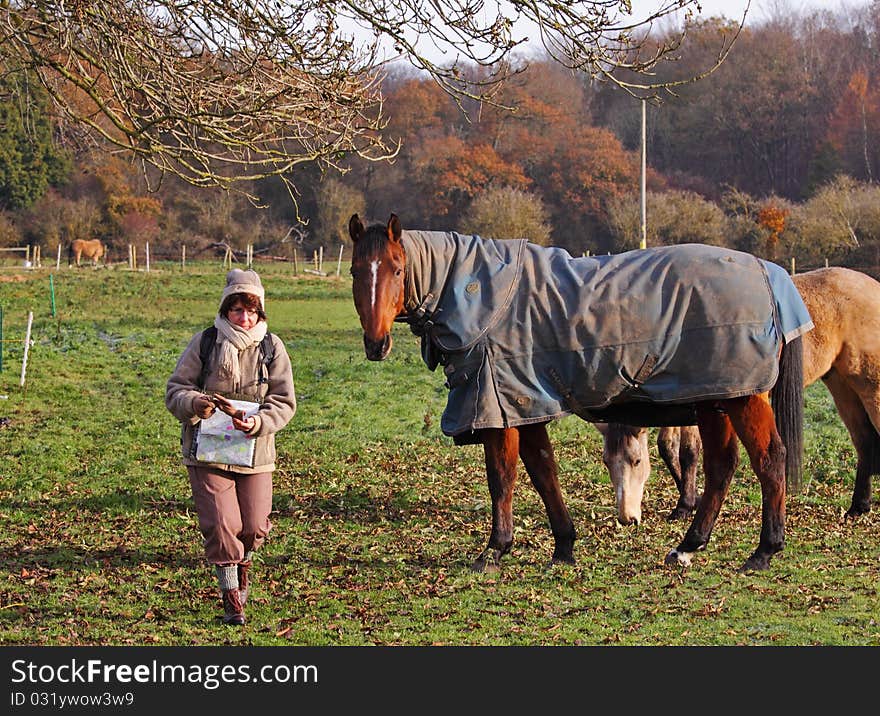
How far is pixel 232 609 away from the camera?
542cm

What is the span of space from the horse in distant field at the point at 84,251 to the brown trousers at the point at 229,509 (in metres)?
44.5

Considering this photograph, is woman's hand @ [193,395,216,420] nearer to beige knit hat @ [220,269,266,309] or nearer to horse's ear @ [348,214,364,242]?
beige knit hat @ [220,269,266,309]

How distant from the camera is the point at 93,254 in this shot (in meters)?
48.4

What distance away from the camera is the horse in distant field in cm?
4750

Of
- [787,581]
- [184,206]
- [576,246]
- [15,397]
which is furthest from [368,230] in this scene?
[184,206]

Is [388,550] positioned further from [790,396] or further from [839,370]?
[839,370]

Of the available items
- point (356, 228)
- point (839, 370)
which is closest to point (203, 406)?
point (356, 228)

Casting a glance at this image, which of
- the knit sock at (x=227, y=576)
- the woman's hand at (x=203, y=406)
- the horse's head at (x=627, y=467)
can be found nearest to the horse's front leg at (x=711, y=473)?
the horse's head at (x=627, y=467)

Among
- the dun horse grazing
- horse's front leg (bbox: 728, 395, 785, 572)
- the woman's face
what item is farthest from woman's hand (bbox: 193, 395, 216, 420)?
horse's front leg (bbox: 728, 395, 785, 572)

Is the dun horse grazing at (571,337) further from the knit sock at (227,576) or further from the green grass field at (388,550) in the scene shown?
the knit sock at (227,576)

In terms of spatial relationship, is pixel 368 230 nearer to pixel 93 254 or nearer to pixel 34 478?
pixel 34 478

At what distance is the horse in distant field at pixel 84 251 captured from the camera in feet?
156

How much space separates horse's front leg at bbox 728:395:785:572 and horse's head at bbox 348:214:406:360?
2256 millimetres

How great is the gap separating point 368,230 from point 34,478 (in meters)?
5.36
